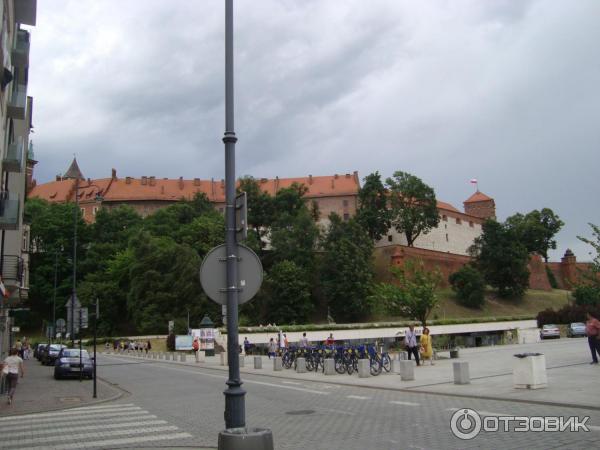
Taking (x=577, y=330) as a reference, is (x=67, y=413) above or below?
below

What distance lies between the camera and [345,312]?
78438 millimetres

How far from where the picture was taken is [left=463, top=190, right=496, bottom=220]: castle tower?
131 meters

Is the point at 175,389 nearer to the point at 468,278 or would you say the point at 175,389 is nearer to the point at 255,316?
the point at 255,316

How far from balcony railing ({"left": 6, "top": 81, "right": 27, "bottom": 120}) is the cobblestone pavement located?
13.4 meters

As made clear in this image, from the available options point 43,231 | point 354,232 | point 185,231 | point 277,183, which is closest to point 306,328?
point 354,232

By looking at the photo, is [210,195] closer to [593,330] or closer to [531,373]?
[593,330]

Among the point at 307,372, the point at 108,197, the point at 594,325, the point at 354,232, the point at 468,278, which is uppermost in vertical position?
the point at 108,197

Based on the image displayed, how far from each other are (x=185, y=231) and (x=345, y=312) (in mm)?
27634

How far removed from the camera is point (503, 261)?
90750 mm

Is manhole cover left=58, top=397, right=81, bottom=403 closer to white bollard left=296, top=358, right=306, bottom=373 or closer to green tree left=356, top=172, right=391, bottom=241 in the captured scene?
white bollard left=296, top=358, right=306, bottom=373

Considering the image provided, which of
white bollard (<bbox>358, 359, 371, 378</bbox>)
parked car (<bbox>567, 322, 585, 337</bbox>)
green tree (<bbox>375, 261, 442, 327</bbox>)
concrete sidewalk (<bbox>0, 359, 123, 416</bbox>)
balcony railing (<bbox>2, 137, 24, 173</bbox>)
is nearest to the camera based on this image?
concrete sidewalk (<bbox>0, 359, 123, 416</bbox>)

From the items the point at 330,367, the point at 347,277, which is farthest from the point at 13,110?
the point at 347,277

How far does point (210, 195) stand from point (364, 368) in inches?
4064

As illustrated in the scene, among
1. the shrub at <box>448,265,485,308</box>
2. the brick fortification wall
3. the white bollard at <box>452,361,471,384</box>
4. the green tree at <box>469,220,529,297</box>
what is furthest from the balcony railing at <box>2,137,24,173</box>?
the green tree at <box>469,220,529,297</box>
